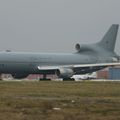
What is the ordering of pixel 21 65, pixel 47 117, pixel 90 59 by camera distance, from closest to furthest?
pixel 47 117
pixel 21 65
pixel 90 59

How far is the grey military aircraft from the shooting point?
84438 mm

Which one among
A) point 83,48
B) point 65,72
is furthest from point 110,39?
point 65,72

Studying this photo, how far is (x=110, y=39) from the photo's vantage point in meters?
102

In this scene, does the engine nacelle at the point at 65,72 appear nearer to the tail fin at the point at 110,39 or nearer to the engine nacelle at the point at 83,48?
the engine nacelle at the point at 83,48

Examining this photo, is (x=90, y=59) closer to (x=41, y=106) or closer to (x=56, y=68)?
(x=56, y=68)

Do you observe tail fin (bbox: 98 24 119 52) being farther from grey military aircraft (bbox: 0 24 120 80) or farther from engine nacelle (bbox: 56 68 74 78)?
engine nacelle (bbox: 56 68 74 78)

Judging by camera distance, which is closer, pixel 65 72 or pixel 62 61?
pixel 65 72

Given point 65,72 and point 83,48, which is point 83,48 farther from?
point 65,72

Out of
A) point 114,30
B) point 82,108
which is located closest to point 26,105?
point 82,108

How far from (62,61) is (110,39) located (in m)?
15.4

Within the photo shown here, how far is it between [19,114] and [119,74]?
421 feet

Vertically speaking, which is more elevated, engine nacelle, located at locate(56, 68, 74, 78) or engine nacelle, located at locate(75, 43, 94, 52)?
engine nacelle, located at locate(75, 43, 94, 52)

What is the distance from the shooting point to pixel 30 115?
20703 millimetres

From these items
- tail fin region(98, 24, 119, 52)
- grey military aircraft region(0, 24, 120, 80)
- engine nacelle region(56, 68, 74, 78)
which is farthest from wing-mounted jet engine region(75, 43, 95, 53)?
engine nacelle region(56, 68, 74, 78)
